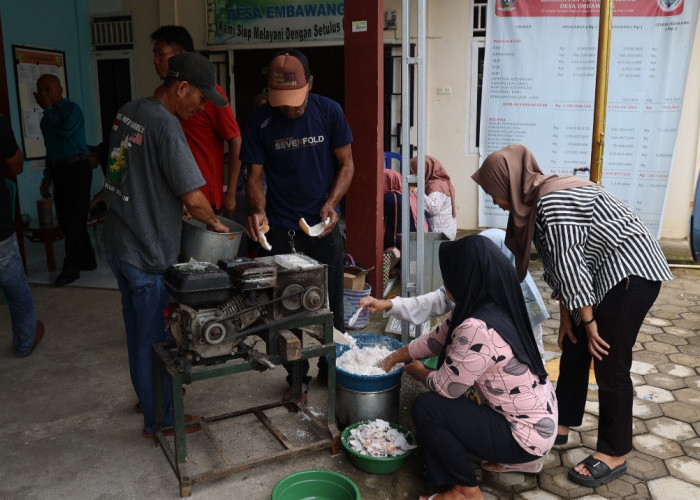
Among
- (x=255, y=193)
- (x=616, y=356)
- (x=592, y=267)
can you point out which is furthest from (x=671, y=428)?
(x=255, y=193)

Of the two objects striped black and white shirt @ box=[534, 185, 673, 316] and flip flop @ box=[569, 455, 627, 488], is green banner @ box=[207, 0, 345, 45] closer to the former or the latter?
striped black and white shirt @ box=[534, 185, 673, 316]

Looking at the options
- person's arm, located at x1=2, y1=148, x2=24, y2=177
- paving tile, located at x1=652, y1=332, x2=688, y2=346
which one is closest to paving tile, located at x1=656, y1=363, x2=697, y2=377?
paving tile, located at x1=652, y1=332, x2=688, y2=346

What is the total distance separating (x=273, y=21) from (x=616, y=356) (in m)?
7.10

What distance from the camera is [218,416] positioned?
132 inches

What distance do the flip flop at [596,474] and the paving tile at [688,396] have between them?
1.10 metres

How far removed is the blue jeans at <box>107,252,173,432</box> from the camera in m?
3.13

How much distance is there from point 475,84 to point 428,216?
9.15 feet

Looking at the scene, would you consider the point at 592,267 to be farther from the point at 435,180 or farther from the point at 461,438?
the point at 435,180

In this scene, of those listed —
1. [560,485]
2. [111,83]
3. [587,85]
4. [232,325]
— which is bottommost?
[560,485]

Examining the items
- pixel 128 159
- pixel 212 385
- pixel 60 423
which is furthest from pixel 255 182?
pixel 60 423

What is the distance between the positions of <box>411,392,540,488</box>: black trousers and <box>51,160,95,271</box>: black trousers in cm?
470

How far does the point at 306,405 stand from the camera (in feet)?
12.2

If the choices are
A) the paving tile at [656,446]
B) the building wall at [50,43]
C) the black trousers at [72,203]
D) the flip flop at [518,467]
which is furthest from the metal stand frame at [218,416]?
the building wall at [50,43]

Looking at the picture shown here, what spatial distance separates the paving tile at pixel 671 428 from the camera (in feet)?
11.2
